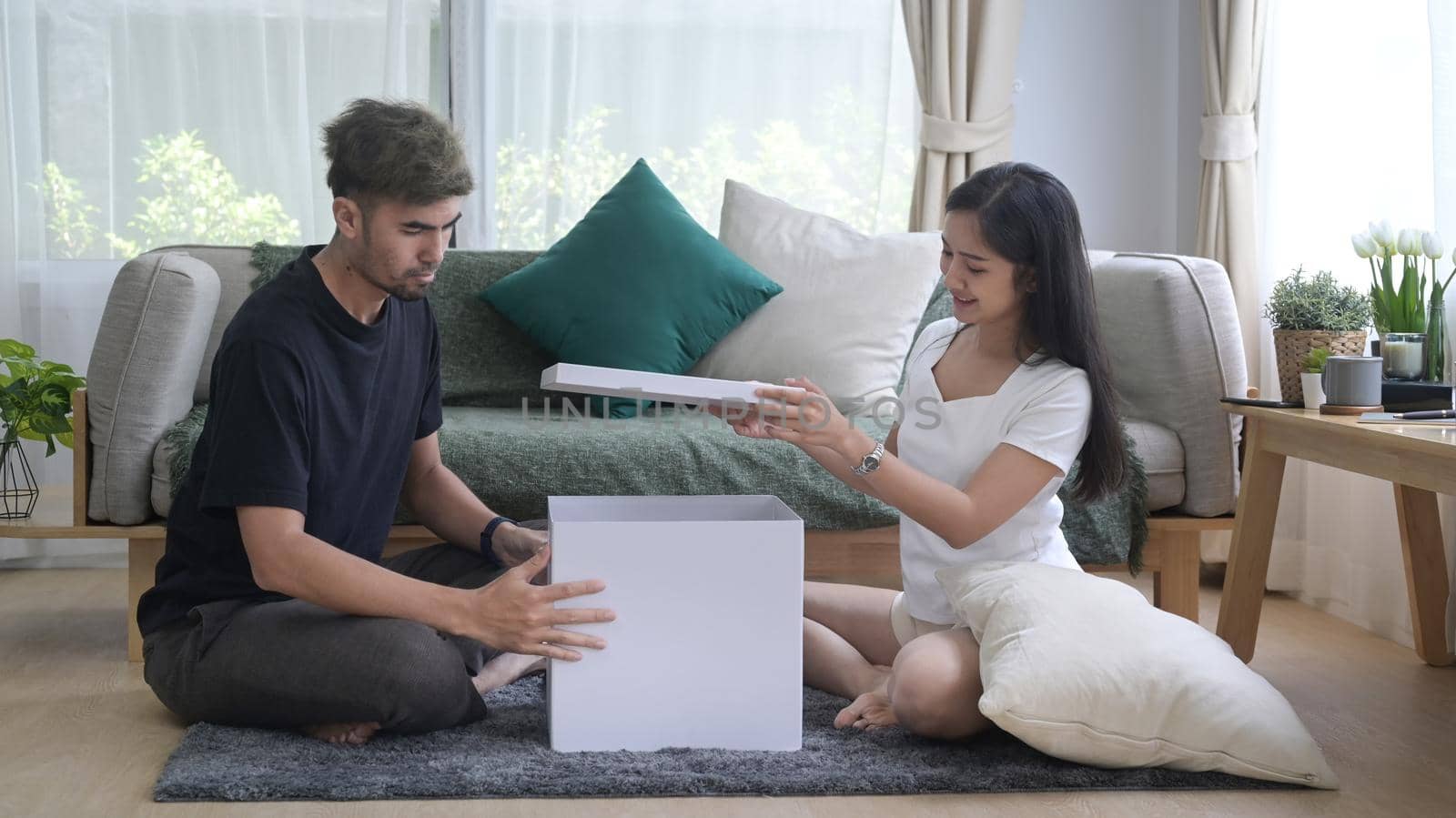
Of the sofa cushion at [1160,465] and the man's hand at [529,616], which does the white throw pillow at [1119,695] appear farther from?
the sofa cushion at [1160,465]

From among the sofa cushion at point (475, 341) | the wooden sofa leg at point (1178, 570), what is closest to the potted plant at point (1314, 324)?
the wooden sofa leg at point (1178, 570)

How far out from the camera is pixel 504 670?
2006mm

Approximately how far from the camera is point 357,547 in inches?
73.1

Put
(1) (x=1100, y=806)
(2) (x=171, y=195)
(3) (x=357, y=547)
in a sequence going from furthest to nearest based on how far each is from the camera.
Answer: (2) (x=171, y=195) < (3) (x=357, y=547) < (1) (x=1100, y=806)

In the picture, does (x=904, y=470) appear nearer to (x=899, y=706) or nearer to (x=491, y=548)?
(x=899, y=706)

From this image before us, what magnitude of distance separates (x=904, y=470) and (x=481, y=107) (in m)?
2.21

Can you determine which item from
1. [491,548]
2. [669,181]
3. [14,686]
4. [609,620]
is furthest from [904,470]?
[669,181]

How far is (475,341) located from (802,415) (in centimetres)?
137

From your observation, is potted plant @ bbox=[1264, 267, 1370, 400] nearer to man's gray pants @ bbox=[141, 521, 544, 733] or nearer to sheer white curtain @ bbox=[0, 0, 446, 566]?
man's gray pants @ bbox=[141, 521, 544, 733]

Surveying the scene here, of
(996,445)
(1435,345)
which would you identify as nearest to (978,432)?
(996,445)

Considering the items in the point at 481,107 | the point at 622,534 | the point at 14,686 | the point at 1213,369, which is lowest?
the point at 14,686

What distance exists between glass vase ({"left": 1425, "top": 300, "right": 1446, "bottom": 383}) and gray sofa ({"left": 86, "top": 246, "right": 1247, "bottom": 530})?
31cm

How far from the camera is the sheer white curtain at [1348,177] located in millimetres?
2586

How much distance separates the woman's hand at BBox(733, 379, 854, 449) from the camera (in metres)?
1.65
